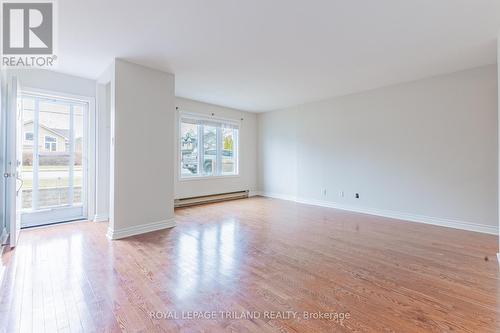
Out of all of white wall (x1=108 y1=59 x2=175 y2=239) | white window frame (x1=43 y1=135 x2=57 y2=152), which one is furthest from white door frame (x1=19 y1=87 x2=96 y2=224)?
white wall (x1=108 y1=59 x2=175 y2=239)

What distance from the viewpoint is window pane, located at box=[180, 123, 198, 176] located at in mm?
5770

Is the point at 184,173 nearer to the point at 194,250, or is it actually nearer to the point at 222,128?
the point at 222,128

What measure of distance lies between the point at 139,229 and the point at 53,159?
206 centimetres

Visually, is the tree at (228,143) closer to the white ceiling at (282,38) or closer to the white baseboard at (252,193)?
the white baseboard at (252,193)

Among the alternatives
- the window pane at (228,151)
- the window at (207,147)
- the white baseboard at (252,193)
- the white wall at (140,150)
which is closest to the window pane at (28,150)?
the white wall at (140,150)

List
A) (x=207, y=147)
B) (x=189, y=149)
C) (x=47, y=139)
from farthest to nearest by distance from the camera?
(x=207, y=147)
(x=189, y=149)
(x=47, y=139)

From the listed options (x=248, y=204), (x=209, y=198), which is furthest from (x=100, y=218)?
(x=248, y=204)

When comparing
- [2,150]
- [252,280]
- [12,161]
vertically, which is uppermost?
[2,150]

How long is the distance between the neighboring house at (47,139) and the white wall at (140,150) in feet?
4.75

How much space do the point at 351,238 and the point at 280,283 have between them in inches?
68.0

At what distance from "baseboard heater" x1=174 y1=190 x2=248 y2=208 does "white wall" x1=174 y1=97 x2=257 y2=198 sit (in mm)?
95

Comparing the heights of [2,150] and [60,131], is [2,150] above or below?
below

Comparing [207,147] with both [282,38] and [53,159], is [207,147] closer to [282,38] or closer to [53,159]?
[53,159]

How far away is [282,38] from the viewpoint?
2.83 metres
